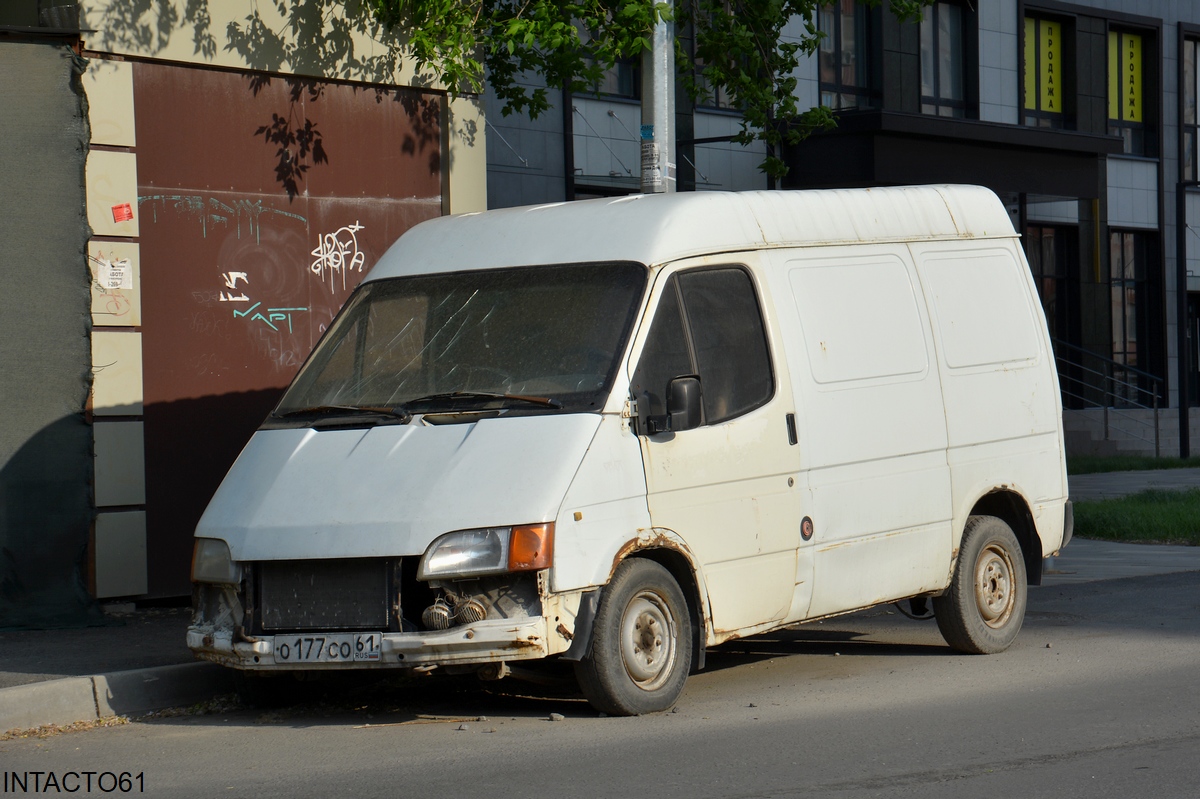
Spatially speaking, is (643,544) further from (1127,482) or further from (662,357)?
(1127,482)

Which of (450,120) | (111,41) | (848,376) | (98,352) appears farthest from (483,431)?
(450,120)

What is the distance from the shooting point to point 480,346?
25.0 ft

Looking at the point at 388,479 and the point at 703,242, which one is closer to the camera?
the point at 388,479

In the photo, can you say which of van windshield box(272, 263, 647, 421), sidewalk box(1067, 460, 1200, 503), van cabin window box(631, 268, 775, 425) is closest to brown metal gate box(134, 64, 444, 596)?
van windshield box(272, 263, 647, 421)

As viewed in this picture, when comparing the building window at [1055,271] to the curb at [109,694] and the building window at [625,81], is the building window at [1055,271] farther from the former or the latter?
the curb at [109,694]

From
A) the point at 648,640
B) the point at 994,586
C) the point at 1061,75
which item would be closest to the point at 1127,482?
the point at 1061,75

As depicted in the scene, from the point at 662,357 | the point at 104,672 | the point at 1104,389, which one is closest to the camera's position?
the point at 662,357

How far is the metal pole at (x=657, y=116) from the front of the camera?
11.2 metres

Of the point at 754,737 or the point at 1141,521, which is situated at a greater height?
the point at 754,737

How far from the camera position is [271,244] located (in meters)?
11.3

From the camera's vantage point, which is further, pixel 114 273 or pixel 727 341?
pixel 114 273

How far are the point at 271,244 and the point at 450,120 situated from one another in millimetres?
1862

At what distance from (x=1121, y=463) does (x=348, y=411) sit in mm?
19509

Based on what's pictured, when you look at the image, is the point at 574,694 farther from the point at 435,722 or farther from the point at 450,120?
the point at 450,120
